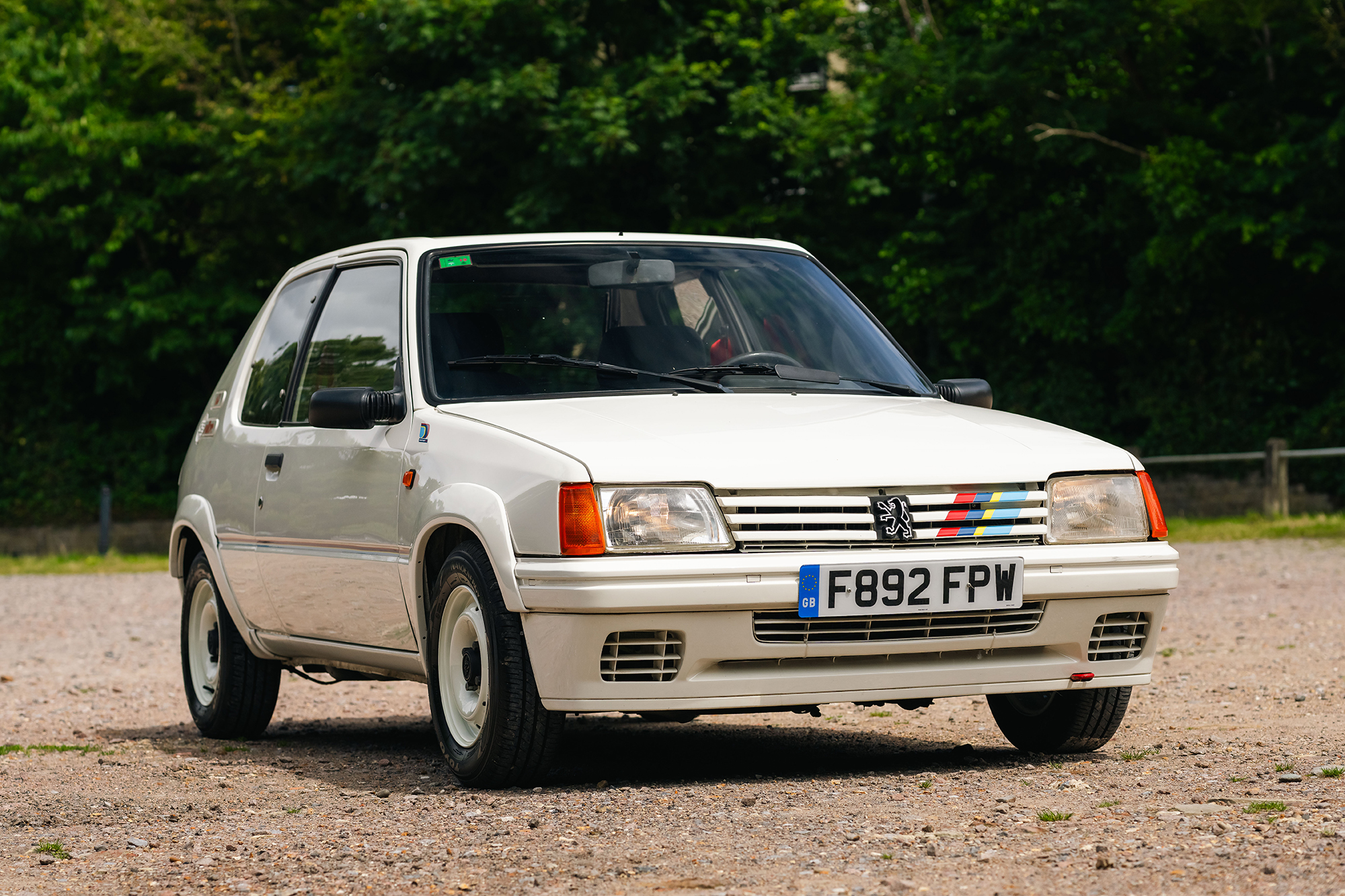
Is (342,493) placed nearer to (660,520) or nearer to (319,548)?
(319,548)

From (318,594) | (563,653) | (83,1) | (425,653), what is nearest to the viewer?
(563,653)

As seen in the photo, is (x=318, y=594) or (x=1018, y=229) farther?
(x=1018, y=229)

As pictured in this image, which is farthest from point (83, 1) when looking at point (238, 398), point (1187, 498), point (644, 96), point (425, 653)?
point (425, 653)

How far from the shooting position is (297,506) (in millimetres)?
6445

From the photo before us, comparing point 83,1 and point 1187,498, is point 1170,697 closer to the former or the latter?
point 1187,498

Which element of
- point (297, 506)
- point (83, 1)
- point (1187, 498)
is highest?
point (83, 1)

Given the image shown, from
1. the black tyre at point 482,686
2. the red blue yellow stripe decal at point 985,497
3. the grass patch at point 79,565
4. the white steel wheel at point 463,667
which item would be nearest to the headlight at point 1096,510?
the red blue yellow stripe decal at point 985,497

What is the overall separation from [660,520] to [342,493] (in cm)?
Answer: 169

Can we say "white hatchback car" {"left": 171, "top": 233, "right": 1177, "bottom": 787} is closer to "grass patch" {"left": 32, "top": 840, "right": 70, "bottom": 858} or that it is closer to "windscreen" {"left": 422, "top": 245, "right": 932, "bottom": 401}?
"windscreen" {"left": 422, "top": 245, "right": 932, "bottom": 401}

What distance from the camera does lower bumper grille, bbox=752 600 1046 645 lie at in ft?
16.1

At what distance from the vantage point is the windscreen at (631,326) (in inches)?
231

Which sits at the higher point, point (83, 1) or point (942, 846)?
point (83, 1)

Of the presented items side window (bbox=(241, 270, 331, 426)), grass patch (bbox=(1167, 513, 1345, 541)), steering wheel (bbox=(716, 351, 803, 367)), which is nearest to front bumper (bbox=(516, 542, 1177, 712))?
steering wheel (bbox=(716, 351, 803, 367))

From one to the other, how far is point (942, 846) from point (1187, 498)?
21.0 m
